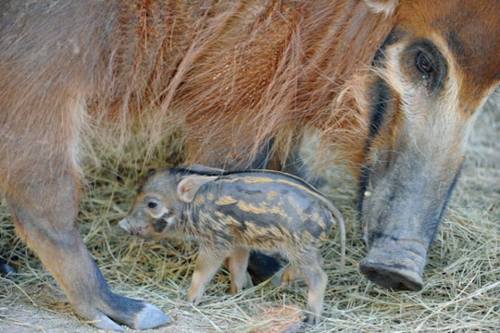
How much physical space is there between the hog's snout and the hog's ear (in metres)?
0.81

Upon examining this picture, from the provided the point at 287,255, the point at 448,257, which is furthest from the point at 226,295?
the point at 448,257

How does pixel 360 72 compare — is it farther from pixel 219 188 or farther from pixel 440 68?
pixel 219 188

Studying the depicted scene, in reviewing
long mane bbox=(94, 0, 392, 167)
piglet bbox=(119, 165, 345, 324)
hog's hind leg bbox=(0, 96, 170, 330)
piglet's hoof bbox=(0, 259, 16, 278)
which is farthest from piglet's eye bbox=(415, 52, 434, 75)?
piglet's hoof bbox=(0, 259, 16, 278)

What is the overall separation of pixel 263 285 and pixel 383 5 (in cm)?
117

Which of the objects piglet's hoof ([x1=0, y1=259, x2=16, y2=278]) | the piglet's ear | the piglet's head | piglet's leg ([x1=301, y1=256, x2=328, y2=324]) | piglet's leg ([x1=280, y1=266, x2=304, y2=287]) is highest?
the piglet's ear

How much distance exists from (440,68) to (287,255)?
0.85 meters

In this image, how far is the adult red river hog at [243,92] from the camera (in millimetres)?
3385

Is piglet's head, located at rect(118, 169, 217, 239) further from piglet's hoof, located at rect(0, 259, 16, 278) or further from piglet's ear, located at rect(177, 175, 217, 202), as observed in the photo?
piglet's hoof, located at rect(0, 259, 16, 278)

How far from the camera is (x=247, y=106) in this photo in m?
3.69

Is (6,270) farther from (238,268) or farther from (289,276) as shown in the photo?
(289,276)

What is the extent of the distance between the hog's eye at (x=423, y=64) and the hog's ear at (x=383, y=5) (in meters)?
0.19

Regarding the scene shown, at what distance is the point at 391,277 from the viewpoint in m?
3.50

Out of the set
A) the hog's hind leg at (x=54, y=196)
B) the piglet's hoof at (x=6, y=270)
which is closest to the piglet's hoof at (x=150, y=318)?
the hog's hind leg at (x=54, y=196)

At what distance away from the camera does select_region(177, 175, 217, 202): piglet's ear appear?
142 inches
